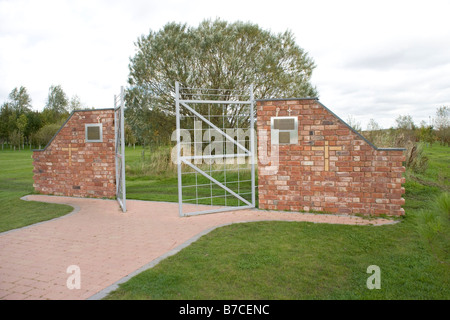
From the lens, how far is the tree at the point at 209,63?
17.7m

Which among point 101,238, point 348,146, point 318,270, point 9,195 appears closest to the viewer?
point 318,270

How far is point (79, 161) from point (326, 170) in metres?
7.32

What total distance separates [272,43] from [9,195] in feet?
51.2

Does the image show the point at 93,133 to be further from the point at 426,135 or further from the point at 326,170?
the point at 426,135

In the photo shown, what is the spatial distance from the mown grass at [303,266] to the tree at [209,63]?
13148mm

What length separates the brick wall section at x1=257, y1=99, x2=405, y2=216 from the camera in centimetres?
679

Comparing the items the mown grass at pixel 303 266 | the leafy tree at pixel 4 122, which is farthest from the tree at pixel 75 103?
the mown grass at pixel 303 266

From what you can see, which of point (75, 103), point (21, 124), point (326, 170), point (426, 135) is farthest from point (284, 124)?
point (75, 103)

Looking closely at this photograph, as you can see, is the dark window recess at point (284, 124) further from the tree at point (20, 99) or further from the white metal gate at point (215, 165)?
the tree at point (20, 99)

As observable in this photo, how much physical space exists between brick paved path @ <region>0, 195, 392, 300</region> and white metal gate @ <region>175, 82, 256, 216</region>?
68 centimetres

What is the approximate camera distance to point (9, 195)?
10.4 m

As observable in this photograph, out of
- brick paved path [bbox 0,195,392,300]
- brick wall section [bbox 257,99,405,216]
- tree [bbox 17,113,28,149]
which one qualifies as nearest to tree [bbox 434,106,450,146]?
brick wall section [bbox 257,99,405,216]
